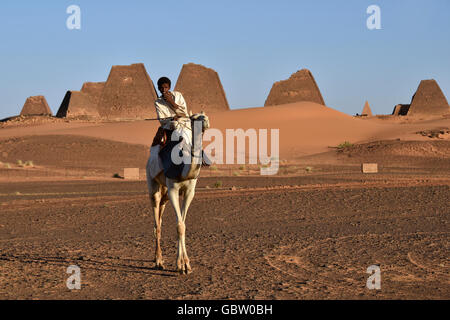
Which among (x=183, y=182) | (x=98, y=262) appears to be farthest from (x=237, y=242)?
(x=183, y=182)

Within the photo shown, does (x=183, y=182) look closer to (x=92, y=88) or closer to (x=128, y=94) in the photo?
(x=128, y=94)

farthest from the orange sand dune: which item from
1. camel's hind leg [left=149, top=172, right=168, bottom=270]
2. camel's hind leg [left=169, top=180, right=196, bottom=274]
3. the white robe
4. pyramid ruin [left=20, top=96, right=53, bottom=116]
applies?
pyramid ruin [left=20, top=96, right=53, bottom=116]

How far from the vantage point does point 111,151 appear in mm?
40656

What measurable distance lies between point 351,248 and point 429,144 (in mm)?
33654

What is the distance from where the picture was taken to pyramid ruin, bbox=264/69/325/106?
132 m

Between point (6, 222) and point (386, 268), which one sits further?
point (6, 222)

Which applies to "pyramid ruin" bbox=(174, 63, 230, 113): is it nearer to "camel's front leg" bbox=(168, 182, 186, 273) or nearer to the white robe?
the white robe

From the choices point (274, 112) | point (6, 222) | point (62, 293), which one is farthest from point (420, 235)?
point (274, 112)

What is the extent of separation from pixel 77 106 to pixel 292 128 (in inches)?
2133

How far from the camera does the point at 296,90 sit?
132625 mm

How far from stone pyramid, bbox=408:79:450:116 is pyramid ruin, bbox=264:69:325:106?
34180 mm

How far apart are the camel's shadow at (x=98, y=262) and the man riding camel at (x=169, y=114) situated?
153cm

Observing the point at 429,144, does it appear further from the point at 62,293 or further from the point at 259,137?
the point at 62,293

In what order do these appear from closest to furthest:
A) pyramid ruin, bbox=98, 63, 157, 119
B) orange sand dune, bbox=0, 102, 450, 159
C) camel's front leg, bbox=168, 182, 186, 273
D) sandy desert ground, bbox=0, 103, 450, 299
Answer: sandy desert ground, bbox=0, 103, 450, 299 → camel's front leg, bbox=168, 182, 186, 273 → orange sand dune, bbox=0, 102, 450, 159 → pyramid ruin, bbox=98, 63, 157, 119
